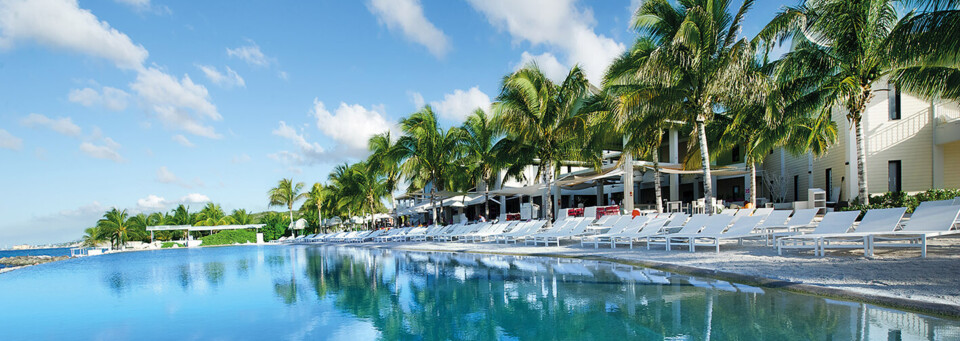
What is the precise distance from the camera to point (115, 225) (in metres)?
43.5

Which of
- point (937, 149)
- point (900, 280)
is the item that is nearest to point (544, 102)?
point (900, 280)

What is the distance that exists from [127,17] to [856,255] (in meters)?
20.7

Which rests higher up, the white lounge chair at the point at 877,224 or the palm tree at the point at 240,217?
the white lounge chair at the point at 877,224

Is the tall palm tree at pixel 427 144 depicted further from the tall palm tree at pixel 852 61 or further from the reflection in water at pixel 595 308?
the reflection in water at pixel 595 308

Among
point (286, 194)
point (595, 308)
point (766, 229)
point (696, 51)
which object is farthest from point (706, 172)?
point (286, 194)

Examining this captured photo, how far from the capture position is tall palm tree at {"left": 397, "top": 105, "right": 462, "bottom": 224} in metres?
22.9

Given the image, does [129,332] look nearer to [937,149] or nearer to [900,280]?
[900,280]

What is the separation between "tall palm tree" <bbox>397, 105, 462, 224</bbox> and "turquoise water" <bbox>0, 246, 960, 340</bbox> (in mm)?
12980

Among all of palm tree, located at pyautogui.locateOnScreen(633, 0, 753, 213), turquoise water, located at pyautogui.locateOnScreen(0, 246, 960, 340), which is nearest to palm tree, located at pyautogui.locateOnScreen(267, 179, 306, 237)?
turquoise water, located at pyautogui.locateOnScreen(0, 246, 960, 340)

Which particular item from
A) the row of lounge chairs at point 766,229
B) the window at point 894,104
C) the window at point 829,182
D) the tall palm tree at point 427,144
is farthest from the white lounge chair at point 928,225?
the tall palm tree at point 427,144

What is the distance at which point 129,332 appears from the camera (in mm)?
5852

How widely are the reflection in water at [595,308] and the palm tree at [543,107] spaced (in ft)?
27.2

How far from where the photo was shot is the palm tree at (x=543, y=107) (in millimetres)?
16875

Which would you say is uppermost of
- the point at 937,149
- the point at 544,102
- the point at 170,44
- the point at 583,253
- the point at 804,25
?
the point at 170,44
